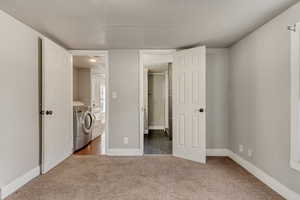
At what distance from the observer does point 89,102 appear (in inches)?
236

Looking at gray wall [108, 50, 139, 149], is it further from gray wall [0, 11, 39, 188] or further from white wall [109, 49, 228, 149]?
gray wall [0, 11, 39, 188]

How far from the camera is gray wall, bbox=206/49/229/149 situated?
367 centimetres

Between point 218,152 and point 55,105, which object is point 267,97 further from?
point 55,105

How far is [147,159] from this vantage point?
3430 mm

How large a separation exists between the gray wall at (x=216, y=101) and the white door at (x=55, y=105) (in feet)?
8.81

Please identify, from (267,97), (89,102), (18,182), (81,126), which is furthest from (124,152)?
(89,102)

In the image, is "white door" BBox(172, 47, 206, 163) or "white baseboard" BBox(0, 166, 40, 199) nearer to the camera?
"white baseboard" BBox(0, 166, 40, 199)

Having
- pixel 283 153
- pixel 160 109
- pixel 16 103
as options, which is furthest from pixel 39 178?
pixel 160 109

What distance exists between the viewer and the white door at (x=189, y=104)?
3.23 metres

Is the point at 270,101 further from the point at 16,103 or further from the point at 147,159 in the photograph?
the point at 16,103

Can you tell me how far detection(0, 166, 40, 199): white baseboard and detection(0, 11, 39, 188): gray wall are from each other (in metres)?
0.05

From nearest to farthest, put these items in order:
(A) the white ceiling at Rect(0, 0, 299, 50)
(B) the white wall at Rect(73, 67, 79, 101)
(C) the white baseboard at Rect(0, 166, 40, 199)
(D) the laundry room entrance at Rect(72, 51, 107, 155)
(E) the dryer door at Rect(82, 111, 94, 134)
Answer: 1. (A) the white ceiling at Rect(0, 0, 299, 50)
2. (C) the white baseboard at Rect(0, 166, 40, 199)
3. (D) the laundry room entrance at Rect(72, 51, 107, 155)
4. (E) the dryer door at Rect(82, 111, 94, 134)
5. (B) the white wall at Rect(73, 67, 79, 101)

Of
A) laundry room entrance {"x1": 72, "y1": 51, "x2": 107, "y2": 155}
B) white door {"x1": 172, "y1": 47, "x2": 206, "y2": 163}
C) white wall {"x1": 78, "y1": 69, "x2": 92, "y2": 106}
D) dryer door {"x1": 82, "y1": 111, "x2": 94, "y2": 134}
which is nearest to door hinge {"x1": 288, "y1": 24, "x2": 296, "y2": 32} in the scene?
white door {"x1": 172, "y1": 47, "x2": 206, "y2": 163}

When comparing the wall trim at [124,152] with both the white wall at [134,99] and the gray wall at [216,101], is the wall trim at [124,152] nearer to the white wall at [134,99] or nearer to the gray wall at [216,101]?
the white wall at [134,99]
